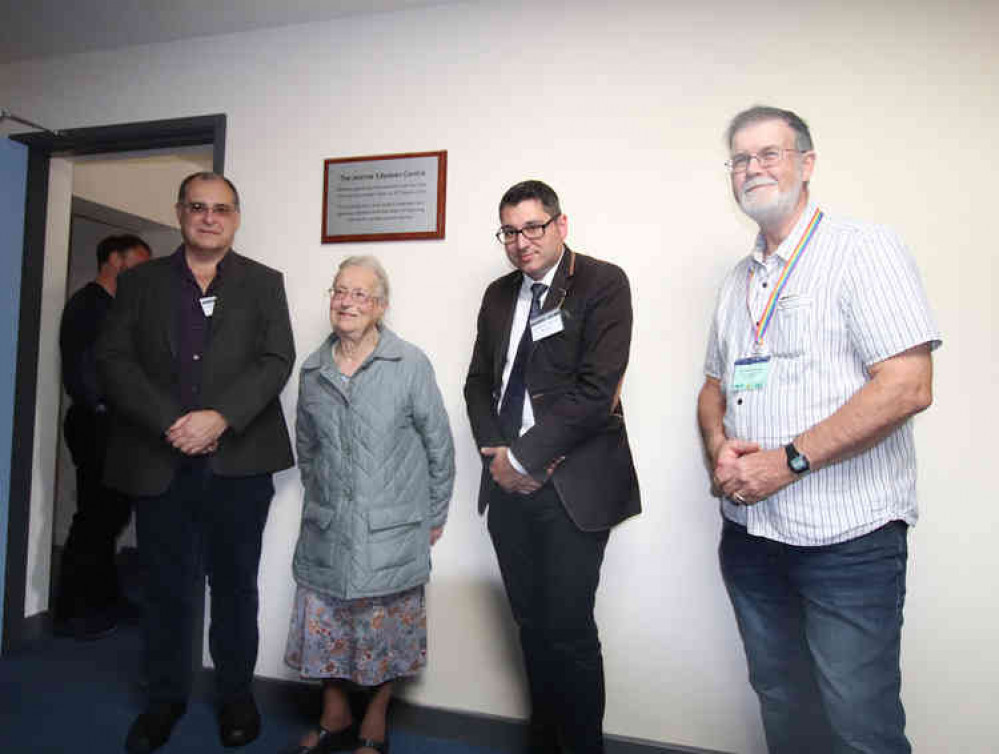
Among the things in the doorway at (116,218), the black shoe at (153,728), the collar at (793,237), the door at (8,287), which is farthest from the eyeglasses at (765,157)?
the doorway at (116,218)

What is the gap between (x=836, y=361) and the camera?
4.37 ft

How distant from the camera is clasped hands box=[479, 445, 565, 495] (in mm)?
1688

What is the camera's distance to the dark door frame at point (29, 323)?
2717 mm

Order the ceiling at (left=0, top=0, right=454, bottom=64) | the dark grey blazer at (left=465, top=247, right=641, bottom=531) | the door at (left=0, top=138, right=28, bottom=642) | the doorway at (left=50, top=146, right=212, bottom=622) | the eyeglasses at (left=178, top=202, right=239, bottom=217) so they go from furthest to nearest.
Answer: the doorway at (left=50, top=146, right=212, bottom=622) < the door at (left=0, top=138, right=28, bottom=642) < the ceiling at (left=0, top=0, right=454, bottom=64) < the eyeglasses at (left=178, top=202, right=239, bottom=217) < the dark grey blazer at (left=465, top=247, right=641, bottom=531)

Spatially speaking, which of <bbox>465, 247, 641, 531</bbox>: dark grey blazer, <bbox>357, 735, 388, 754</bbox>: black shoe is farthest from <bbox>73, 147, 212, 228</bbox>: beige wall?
<bbox>357, 735, 388, 754</bbox>: black shoe

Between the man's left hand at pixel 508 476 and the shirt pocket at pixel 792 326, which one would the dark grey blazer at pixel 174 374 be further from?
the shirt pocket at pixel 792 326

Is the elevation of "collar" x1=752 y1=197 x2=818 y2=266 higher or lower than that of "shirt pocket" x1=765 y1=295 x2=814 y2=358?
higher

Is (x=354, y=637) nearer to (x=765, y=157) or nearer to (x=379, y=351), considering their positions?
(x=379, y=351)

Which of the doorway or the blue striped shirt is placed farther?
the doorway

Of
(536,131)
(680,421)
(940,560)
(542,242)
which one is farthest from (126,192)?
(940,560)

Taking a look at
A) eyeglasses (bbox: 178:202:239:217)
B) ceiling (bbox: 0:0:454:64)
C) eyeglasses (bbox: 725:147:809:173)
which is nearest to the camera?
eyeglasses (bbox: 725:147:809:173)

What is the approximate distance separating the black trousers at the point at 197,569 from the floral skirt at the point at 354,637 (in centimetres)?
24

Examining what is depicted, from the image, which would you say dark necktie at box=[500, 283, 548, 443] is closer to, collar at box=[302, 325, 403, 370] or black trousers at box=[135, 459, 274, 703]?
collar at box=[302, 325, 403, 370]

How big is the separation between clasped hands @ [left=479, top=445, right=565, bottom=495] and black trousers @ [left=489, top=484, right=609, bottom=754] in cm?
4
